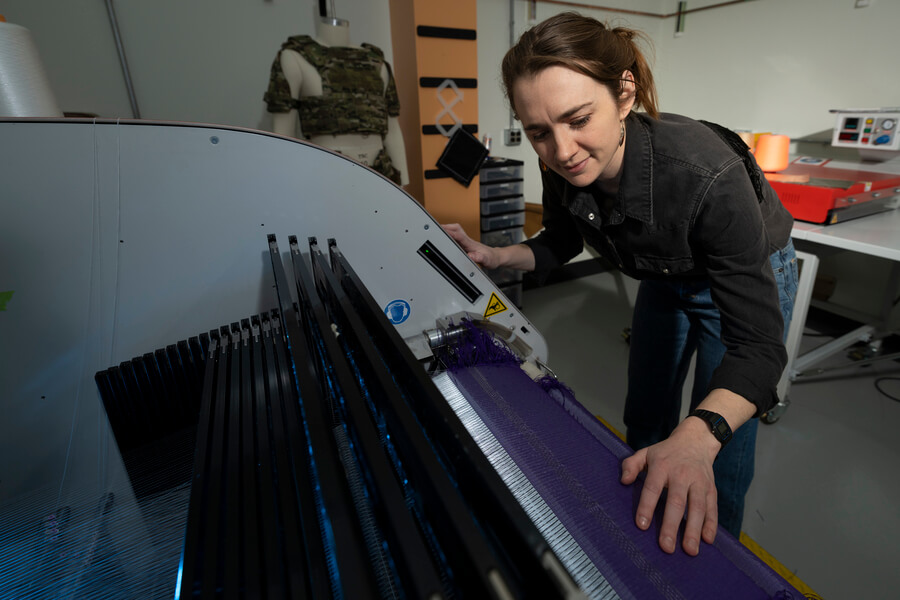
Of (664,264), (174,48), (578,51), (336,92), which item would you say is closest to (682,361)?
(664,264)

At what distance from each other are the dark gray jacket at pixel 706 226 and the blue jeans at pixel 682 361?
0.32ft

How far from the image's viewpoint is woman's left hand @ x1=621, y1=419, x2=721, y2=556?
1.53ft

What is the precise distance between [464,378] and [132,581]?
46 cm

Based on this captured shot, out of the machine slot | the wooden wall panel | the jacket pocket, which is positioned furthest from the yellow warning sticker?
the wooden wall panel

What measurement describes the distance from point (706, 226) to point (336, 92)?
1.53m

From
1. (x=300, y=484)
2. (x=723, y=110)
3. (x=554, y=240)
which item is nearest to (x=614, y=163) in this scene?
(x=554, y=240)

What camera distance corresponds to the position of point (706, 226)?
65cm

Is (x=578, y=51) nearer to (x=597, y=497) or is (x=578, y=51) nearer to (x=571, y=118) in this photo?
(x=571, y=118)

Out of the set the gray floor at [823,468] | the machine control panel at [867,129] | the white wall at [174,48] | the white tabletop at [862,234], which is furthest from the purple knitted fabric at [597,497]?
the machine control panel at [867,129]

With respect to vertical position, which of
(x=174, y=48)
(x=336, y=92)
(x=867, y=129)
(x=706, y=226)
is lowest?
(x=706, y=226)

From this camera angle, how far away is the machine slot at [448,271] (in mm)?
809

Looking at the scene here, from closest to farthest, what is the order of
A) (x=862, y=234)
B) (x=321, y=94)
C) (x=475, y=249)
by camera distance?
(x=475, y=249) < (x=862, y=234) < (x=321, y=94)

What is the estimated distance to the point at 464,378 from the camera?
700 mm

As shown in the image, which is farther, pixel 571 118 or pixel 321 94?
pixel 321 94
